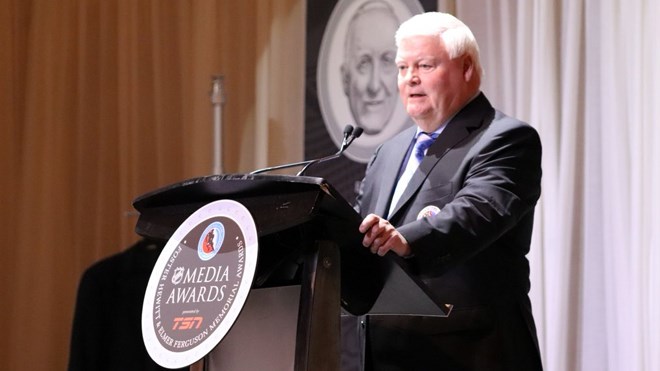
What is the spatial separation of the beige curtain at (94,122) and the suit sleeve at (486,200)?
2664 mm

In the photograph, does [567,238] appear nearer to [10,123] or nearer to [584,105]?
[584,105]

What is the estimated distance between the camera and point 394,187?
7.98 ft

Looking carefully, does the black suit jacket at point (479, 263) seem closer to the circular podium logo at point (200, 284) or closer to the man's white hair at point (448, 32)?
the man's white hair at point (448, 32)

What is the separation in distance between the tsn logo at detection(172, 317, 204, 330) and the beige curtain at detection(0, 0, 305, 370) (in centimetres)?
321

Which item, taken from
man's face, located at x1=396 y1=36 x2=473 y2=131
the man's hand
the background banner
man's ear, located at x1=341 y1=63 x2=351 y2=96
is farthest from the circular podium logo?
man's ear, located at x1=341 y1=63 x2=351 y2=96

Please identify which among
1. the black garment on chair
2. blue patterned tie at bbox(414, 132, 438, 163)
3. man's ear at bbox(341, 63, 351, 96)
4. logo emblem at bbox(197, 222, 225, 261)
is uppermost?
man's ear at bbox(341, 63, 351, 96)

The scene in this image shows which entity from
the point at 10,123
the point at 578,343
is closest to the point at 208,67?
the point at 10,123

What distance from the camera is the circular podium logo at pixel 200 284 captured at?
1.56m

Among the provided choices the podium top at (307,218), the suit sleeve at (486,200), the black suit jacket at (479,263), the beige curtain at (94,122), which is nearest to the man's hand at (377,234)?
the podium top at (307,218)

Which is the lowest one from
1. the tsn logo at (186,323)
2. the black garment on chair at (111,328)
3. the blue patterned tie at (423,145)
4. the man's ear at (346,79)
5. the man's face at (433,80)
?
the black garment on chair at (111,328)

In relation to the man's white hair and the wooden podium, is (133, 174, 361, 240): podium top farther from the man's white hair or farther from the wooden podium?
the man's white hair

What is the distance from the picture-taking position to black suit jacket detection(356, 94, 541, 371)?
2123mm

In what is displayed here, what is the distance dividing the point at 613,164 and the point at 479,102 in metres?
1.10

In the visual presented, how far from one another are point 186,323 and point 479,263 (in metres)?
0.82
